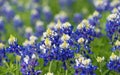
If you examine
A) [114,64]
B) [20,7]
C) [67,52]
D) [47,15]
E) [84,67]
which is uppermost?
[20,7]

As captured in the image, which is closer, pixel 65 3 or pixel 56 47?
pixel 56 47

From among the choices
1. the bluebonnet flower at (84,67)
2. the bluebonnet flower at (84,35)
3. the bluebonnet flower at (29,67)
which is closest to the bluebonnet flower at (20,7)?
the bluebonnet flower at (84,35)

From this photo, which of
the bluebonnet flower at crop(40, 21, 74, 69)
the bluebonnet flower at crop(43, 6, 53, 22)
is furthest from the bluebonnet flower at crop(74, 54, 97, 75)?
the bluebonnet flower at crop(43, 6, 53, 22)

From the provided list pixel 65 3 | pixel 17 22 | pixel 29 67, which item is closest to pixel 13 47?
pixel 29 67

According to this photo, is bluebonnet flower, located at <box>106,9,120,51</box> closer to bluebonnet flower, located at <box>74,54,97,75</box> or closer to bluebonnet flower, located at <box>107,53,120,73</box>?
bluebonnet flower, located at <box>107,53,120,73</box>

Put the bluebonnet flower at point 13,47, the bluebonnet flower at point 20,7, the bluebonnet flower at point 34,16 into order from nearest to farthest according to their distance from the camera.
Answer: the bluebonnet flower at point 13,47 → the bluebonnet flower at point 34,16 → the bluebonnet flower at point 20,7

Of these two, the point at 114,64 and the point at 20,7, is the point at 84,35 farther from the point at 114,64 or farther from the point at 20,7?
the point at 20,7

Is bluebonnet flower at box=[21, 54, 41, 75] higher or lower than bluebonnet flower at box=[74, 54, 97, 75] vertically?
higher

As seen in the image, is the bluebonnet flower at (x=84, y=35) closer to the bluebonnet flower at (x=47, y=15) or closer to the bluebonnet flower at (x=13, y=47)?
the bluebonnet flower at (x=13, y=47)

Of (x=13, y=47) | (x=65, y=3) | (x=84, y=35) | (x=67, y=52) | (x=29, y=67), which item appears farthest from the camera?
(x=65, y=3)

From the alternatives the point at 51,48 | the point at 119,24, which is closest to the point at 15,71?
the point at 51,48

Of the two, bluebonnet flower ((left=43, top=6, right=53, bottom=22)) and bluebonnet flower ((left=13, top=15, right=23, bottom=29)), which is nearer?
bluebonnet flower ((left=13, top=15, right=23, bottom=29))
